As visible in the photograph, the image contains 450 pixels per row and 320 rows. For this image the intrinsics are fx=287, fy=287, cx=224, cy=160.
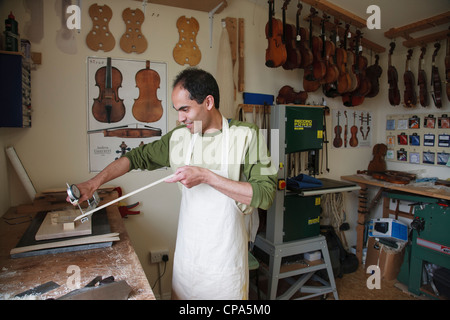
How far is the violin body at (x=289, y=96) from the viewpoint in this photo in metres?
3.10


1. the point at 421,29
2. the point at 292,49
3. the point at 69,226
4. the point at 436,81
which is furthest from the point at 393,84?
the point at 69,226

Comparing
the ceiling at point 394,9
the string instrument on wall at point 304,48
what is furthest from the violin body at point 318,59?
the ceiling at point 394,9

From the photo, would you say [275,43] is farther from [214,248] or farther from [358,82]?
[214,248]

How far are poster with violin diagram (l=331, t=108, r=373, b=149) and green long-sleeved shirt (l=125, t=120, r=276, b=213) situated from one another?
2564mm

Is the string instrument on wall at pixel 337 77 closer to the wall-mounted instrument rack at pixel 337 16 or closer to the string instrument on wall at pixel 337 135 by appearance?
the wall-mounted instrument rack at pixel 337 16

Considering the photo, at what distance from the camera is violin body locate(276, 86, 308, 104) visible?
3.10 m

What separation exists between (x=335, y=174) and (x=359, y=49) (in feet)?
5.04

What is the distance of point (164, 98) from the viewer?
259cm

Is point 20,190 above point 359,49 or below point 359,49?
below

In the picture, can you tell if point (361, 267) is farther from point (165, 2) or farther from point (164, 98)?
point (165, 2)

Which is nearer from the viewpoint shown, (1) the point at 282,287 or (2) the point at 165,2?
(2) the point at 165,2

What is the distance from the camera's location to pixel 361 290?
3.07 metres

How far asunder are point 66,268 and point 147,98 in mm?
1686

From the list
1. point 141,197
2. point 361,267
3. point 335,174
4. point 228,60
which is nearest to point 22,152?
A: point 141,197
